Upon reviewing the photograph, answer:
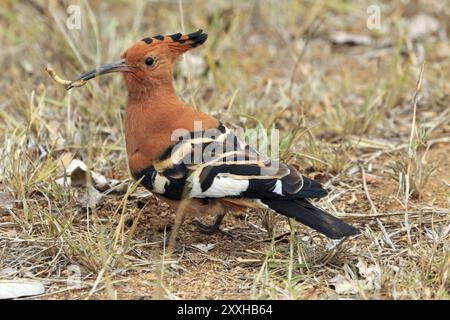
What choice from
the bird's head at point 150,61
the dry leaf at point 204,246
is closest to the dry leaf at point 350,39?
the bird's head at point 150,61

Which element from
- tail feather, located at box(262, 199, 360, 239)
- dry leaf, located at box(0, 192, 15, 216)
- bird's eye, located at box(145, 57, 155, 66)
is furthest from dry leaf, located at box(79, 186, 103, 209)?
tail feather, located at box(262, 199, 360, 239)

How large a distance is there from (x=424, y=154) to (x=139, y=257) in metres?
1.70

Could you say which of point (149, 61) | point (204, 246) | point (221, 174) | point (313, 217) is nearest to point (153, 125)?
point (149, 61)

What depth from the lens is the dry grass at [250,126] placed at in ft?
11.3

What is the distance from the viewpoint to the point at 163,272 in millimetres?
3436

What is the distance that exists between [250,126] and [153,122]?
3.17 ft

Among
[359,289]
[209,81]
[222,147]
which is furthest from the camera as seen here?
[209,81]

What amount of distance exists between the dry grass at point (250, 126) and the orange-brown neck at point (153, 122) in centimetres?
25

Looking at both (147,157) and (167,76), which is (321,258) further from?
(167,76)

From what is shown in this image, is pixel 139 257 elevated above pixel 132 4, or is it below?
below

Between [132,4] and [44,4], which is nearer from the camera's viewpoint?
[44,4]

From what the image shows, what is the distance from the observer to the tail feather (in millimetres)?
3396

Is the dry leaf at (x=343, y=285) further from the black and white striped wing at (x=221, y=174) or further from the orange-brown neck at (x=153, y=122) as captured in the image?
the orange-brown neck at (x=153, y=122)
